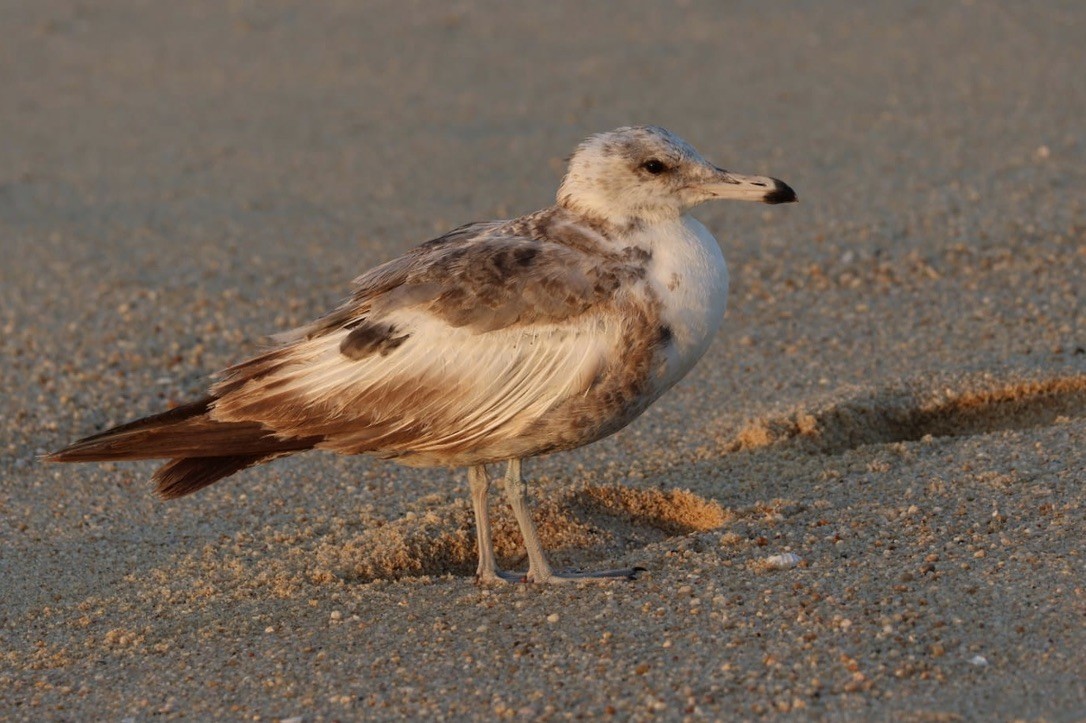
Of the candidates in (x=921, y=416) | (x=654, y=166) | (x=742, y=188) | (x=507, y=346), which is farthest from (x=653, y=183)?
(x=921, y=416)

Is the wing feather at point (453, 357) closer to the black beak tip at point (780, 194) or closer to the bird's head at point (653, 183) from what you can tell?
the bird's head at point (653, 183)

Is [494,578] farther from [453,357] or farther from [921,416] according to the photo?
[921,416]

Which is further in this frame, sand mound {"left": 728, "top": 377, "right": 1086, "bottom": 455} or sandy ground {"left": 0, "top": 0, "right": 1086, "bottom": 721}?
sand mound {"left": 728, "top": 377, "right": 1086, "bottom": 455}

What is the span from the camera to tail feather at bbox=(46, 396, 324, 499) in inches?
196

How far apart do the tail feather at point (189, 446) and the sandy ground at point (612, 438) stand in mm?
461

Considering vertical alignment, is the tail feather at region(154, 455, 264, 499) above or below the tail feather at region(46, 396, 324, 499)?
below

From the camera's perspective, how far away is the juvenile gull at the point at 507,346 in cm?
482

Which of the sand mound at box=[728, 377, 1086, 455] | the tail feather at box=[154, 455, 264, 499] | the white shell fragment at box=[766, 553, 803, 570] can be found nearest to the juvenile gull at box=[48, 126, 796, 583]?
the tail feather at box=[154, 455, 264, 499]

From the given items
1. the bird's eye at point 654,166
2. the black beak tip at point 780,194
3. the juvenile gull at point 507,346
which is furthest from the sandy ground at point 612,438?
the bird's eye at point 654,166

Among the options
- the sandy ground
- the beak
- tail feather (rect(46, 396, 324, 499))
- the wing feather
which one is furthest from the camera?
the beak

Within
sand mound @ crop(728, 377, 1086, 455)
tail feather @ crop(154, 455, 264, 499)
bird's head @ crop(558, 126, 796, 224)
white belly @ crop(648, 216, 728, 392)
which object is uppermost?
bird's head @ crop(558, 126, 796, 224)

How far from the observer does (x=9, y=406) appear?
7.16m

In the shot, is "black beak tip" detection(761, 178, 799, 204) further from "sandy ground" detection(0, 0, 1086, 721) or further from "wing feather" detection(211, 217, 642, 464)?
"sandy ground" detection(0, 0, 1086, 721)

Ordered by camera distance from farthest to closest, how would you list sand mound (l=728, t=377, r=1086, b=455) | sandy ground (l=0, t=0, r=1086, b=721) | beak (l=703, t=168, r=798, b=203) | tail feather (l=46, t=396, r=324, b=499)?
sand mound (l=728, t=377, r=1086, b=455)
beak (l=703, t=168, r=798, b=203)
tail feather (l=46, t=396, r=324, b=499)
sandy ground (l=0, t=0, r=1086, b=721)
